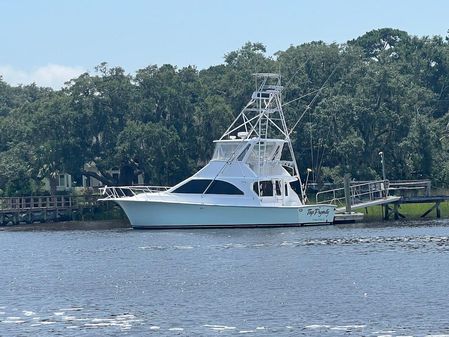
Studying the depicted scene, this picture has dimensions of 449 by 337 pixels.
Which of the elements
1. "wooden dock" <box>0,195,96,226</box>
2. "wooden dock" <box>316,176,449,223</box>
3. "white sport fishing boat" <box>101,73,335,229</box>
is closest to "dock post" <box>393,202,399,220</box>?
"wooden dock" <box>316,176,449,223</box>

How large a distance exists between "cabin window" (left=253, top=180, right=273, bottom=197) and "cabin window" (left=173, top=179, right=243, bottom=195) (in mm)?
1026

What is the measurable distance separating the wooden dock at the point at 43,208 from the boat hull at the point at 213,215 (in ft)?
66.3

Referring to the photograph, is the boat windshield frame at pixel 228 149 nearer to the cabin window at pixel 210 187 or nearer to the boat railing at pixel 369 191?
the cabin window at pixel 210 187

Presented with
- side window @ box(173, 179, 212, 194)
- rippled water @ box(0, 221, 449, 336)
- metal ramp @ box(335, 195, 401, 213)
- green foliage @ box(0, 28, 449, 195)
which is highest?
green foliage @ box(0, 28, 449, 195)

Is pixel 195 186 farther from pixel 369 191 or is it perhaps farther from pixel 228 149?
pixel 369 191

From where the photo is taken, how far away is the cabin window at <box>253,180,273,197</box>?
69.1m

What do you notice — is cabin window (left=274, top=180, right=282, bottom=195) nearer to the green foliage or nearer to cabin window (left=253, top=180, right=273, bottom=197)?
cabin window (left=253, top=180, right=273, bottom=197)

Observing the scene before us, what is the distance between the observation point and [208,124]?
307ft

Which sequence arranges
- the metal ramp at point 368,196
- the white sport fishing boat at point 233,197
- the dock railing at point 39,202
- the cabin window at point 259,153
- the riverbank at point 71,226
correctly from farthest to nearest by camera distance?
1. the dock railing at point 39,202
2. the riverbank at point 71,226
3. the metal ramp at point 368,196
4. the cabin window at point 259,153
5. the white sport fishing boat at point 233,197

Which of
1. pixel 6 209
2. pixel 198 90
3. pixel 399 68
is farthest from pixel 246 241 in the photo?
pixel 399 68

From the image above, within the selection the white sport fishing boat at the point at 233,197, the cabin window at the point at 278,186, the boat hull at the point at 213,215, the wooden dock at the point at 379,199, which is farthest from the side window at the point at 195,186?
the wooden dock at the point at 379,199

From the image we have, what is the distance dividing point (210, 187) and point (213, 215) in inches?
64.0

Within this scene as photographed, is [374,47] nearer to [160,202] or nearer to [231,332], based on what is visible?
[160,202]

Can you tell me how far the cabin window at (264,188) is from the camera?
69.1 meters
